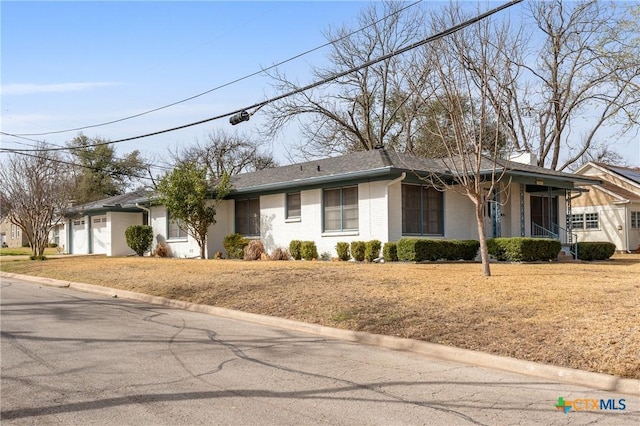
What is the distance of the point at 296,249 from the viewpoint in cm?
2389

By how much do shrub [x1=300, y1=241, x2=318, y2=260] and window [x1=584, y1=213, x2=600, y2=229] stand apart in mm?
19473

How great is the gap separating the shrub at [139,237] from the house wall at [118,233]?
2800mm

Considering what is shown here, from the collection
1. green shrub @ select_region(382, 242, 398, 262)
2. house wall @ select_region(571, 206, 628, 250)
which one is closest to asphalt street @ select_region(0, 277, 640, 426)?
green shrub @ select_region(382, 242, 398, 262)

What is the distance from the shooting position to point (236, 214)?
92.2 feet

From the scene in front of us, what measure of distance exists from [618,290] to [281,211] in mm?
15476

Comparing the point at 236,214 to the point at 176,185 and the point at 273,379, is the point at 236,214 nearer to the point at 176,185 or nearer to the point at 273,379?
the point at 176,185

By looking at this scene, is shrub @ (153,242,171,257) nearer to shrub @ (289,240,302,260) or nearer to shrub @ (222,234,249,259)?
shrub @ (222,234,249,259)

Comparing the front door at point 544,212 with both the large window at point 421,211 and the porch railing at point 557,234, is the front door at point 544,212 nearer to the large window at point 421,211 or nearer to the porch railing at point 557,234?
the porch railing at point 557,234

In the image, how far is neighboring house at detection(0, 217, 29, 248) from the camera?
68312 mm

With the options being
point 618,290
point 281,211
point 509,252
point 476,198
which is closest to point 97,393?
point 618,290

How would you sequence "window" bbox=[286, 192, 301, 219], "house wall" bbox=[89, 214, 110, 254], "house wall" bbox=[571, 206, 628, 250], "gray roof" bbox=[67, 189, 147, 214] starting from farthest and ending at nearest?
"house wall" bbox=[89, 214, 110, 254], "house wall" bbox=[571, 206, 628, 250], "gray roof" bbox=[67, 189, 147, 214], "window" bbox=[286, 192, 301, 219]

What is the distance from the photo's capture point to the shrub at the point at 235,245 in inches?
1030

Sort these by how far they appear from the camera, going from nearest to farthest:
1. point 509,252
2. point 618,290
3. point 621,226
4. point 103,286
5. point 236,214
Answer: point 618,290 < point 103,286 < point 509,252 < point 236,214 < point 621,226

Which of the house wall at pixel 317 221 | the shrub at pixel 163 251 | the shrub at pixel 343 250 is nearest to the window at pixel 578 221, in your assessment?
the house wall at pixel 317 221
